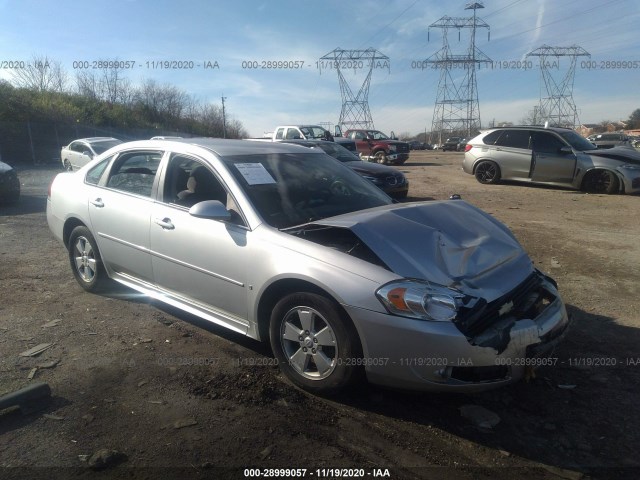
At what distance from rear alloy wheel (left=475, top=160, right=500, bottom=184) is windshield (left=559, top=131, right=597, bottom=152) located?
1951 millimetres

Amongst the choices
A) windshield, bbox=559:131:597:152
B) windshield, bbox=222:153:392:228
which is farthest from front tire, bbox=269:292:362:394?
windshield, bbox=559:131:597:152

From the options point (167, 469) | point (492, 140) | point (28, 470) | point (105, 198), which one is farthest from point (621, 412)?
point (492, 140)

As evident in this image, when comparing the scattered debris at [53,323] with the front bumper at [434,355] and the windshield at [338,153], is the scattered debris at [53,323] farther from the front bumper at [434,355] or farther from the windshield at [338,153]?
the windshield at [338,153]

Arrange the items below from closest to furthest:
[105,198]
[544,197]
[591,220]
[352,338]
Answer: [352,338]
[105,198]
[591,220]
[544,197]

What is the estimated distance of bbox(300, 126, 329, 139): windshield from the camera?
788 inches

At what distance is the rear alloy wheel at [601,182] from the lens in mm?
12445

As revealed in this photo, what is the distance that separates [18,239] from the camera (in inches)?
309

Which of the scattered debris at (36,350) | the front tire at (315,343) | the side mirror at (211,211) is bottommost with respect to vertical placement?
the scattered debris at (36,350)

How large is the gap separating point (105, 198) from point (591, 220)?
28.0 feet

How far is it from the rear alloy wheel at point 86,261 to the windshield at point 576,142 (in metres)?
12.4

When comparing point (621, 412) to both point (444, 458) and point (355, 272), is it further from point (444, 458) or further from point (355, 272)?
point (355, 272)

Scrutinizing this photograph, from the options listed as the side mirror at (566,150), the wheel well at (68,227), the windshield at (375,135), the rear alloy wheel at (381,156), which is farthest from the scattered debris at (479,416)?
the windshield at (375,135)

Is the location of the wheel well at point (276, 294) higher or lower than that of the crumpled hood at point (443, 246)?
lower

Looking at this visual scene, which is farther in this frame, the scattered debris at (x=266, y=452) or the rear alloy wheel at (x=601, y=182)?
the rear alloy wheel at (x=601, y=182)
